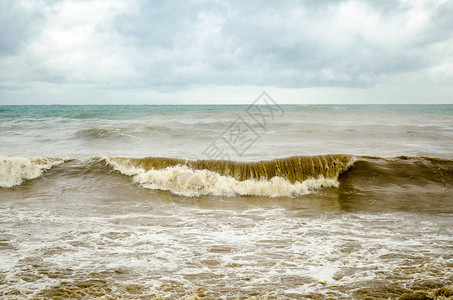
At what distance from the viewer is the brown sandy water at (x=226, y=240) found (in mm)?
3654

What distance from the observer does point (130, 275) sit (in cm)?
393

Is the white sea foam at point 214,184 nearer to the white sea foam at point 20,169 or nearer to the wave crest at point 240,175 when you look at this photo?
the wave crest at point 240,175

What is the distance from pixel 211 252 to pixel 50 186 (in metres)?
6.35

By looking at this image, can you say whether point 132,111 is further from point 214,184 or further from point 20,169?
point 214,184

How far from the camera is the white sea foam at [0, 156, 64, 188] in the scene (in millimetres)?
9080

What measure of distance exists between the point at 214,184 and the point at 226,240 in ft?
11.5

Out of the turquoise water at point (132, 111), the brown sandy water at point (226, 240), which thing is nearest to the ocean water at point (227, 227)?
the brown sandy water at point (226, 240)

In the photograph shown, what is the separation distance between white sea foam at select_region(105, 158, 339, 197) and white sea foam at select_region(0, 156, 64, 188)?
3.17m

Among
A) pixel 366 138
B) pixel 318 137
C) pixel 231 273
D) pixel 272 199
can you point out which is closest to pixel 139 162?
pixel 272 199

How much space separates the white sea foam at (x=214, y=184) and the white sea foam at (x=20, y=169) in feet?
10.4

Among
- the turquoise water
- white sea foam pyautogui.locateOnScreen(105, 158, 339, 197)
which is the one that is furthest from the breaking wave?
the turquoise water

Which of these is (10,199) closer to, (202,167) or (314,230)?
(202,167)

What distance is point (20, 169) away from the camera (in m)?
9.48

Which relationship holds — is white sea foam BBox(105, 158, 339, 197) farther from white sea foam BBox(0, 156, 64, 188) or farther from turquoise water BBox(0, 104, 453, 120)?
turquoise water BBox(0, 104, 453, 120)
